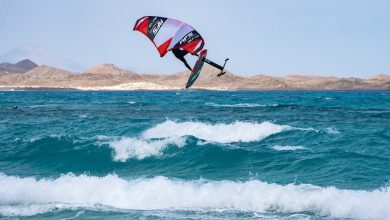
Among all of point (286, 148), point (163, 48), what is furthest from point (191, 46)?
point (286, 148)

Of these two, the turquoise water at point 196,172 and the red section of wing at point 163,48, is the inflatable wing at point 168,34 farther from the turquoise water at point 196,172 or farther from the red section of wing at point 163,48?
the turquoise water at point 196,172

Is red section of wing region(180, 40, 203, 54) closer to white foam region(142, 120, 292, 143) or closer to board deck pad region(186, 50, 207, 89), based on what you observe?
board deck pad region(186, 50, 207, 89)

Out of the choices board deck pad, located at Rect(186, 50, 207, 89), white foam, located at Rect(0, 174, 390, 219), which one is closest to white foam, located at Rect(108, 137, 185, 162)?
white foam, located at Rect(0, 174, 390, 219)

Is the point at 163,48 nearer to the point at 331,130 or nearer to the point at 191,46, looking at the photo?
the point at 191,46

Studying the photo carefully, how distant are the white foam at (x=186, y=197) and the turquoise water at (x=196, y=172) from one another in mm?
25

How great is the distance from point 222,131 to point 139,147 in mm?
5848

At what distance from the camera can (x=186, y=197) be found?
14.2 metres

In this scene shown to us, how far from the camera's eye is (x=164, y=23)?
1291cm

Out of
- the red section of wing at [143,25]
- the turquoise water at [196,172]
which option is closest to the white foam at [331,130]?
the turquoise water at [196,172]

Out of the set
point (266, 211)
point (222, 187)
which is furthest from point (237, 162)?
point (266, 211)

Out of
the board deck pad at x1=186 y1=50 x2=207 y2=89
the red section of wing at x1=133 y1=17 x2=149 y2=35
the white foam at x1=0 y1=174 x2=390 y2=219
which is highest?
the red section of wing at x1=133 y1=17 x2=149 y2=35

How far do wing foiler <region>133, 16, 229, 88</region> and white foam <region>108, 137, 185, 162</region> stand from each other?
8.54 meters

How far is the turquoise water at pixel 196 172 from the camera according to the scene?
13055mm

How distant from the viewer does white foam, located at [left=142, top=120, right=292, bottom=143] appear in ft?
82.9
